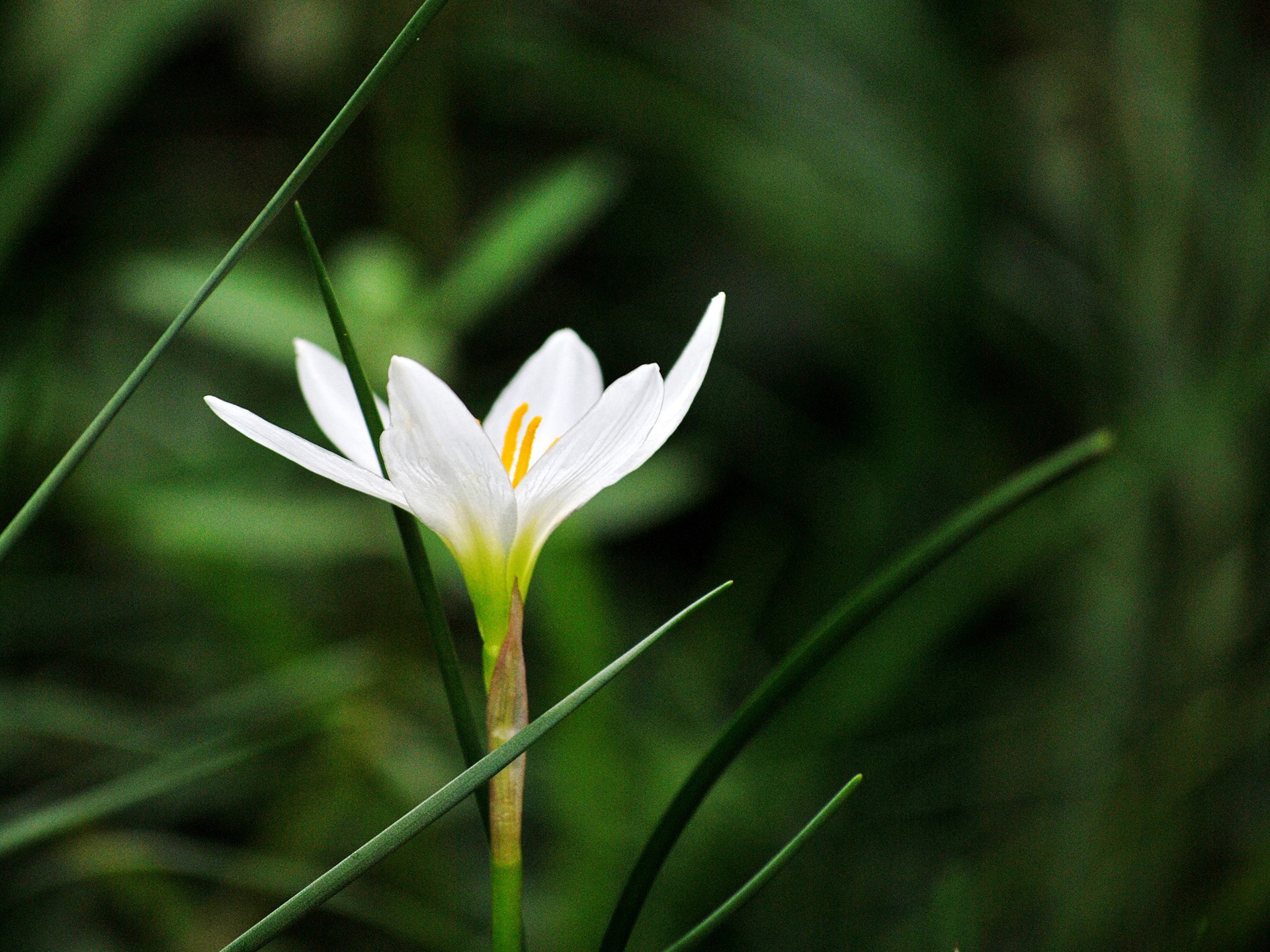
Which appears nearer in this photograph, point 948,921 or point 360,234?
point 948,921

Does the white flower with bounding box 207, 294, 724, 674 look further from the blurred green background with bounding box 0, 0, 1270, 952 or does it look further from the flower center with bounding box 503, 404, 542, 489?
the blurred green background with bounding box 0, 0, 1270, 952

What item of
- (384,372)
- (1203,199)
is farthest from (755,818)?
(1203,199)

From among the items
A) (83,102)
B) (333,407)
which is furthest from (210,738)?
(83,102)

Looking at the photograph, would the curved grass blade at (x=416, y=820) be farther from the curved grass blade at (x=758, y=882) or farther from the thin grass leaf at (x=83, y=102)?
the thin grass leaf at (x=83, y=102)

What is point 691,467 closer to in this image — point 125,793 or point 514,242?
point 514,242

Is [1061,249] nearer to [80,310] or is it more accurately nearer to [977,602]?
[977,602]

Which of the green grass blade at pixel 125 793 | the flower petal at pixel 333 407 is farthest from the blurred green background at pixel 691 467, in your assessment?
the flower petal at pixel 333 407

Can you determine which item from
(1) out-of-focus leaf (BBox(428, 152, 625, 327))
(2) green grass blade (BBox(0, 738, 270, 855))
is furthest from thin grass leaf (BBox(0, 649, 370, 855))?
(1) out-of-focus leaf (BBox(428, 152, 625, 327))
